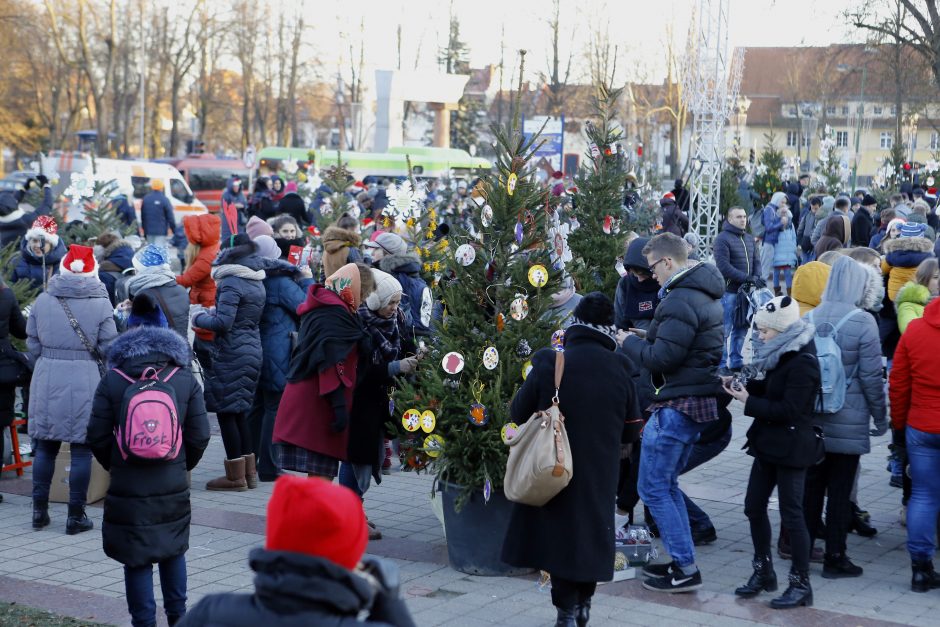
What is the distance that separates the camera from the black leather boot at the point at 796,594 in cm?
597

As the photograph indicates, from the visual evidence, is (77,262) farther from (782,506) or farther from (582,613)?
(782,506)

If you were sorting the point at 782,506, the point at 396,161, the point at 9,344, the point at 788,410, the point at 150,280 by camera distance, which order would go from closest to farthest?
the point at 788,410
the point at 782,506
the point at 150,280
the point at 9,344
the point at 396,161

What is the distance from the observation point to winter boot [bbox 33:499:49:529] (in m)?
7.48

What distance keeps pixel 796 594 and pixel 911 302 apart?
240 cm

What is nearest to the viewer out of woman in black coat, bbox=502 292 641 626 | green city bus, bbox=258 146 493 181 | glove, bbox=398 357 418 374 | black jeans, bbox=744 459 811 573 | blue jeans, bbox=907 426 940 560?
woman in black coat, bbox=502 292 641 626

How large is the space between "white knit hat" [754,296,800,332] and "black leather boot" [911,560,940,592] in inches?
64.9

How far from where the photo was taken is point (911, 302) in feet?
24.3

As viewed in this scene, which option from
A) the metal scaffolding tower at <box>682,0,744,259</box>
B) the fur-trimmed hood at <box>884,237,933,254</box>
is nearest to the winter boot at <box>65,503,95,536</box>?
the fur-trimmed hood at <box>884,237,933,254</box>

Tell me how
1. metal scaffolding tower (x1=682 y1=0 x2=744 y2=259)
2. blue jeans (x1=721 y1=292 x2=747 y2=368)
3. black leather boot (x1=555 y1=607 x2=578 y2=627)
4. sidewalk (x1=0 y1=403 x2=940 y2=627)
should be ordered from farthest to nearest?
metal scaffolding tower (x1=682 y1=0 x2=744 y2=259)
blue jeans (x1=721 y1=292 x2=747 y2=368)
sidewalk (x1=0 y1=403 x2=940 y2=627)
black leather boot (x1=555 y1=607 x2=578 y2=627)

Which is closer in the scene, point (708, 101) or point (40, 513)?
point (40, 513)

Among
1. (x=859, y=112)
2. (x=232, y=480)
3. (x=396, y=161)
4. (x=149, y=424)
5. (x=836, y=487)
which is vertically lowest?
(x=232, y=480)

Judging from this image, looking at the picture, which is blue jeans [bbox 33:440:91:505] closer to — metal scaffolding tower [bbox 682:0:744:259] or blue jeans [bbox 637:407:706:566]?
blue jeans [bbox 637:407:706:566]

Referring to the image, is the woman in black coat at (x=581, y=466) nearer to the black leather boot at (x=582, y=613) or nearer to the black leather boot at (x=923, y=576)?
the black leather boot at (x=582, y=613)

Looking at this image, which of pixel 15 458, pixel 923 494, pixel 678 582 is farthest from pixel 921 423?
pixel 15 458
